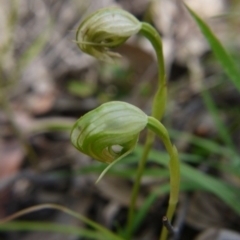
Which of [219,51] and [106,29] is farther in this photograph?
[219,51]

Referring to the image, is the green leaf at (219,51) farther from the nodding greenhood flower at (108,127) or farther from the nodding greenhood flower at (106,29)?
the nodding greenhood flower at (108,127)

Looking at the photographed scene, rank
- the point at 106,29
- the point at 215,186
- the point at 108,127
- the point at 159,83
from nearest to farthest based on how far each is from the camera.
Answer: the point at 108,127 < the point at 106,29 < the point at 159,83 < the point at 215,186

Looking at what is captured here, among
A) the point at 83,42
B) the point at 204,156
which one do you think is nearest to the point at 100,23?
the point at 83,42

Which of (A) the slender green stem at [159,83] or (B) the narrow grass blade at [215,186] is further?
(B) the narrow grass blade at [215,186]

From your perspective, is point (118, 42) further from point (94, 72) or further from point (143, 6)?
point (143, 6)

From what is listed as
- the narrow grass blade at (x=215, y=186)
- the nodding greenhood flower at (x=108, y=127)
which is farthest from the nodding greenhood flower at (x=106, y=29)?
the narrow grass blade at (x=215, y=186)

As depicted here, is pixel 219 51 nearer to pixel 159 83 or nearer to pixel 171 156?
pixel 159 83

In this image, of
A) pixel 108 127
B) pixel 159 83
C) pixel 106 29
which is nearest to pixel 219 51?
pixel 159 83
